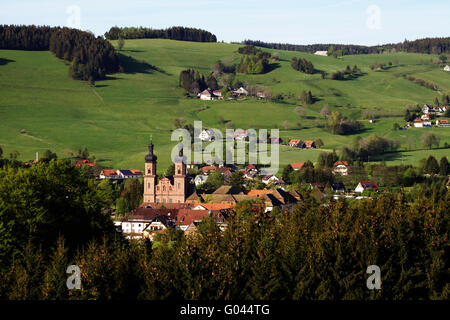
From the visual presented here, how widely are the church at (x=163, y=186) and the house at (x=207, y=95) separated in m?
79.1

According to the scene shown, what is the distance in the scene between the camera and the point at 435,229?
42.0 metres

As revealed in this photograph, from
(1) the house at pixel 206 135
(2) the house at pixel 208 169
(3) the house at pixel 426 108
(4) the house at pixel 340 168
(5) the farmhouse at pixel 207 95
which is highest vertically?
(5) the farmhouse at pixel 207 95

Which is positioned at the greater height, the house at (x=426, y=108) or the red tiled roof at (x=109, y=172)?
the house at (x=426, y=108)

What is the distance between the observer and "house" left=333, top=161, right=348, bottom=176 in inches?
5158

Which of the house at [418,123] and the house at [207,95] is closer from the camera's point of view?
the house at [418,123]

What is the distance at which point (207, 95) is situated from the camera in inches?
7667

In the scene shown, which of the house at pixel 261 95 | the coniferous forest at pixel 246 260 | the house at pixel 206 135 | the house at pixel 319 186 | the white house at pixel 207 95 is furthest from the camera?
the house at pixel 261 95

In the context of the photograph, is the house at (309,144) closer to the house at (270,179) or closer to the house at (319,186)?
the house at (270,179)

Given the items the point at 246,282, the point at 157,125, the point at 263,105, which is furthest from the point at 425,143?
the point at 246,282

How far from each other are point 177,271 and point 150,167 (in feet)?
270

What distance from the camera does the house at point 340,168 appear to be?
131025 mm

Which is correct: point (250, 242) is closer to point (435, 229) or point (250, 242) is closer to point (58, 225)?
point (435, 229)

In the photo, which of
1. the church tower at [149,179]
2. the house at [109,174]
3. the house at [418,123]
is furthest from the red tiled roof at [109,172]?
the house at [418,123]

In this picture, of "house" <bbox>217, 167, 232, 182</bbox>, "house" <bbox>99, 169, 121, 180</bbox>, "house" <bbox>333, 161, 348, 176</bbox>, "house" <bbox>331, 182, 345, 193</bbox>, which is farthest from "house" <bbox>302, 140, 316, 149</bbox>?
"house" <bbox>99, 169, 121, 180</bbox>
